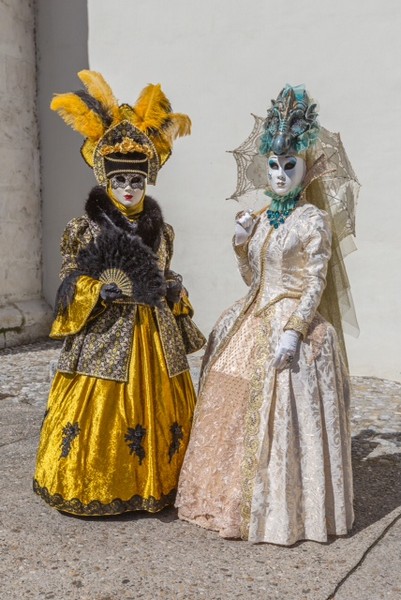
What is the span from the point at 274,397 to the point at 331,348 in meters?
0.34

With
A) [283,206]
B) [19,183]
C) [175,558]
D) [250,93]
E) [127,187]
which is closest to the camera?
[175,558]

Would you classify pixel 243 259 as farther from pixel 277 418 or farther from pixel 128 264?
pixel 277 418

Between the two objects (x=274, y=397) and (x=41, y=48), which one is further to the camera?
(x=41, y=48)

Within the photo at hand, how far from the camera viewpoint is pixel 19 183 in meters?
7.65

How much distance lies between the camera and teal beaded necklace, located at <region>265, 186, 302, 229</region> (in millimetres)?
3170

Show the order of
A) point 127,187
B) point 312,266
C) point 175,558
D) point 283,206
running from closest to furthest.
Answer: point 175,558 → point 312,266 → point 283,206 → point 127,187

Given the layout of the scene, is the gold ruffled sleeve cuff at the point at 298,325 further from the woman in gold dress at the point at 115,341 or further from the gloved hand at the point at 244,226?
the woman in gold dress at the point at 115,341

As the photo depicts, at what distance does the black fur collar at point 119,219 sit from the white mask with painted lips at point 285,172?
62 cm

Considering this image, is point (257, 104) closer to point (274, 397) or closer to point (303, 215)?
point (303, 215)

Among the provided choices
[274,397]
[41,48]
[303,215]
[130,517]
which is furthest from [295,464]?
[41,48]

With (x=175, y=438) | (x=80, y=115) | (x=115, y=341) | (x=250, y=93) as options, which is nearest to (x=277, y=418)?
(x=175, y=438)

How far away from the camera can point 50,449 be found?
3.30m

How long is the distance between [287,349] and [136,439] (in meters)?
0.84

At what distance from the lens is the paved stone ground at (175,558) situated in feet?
8.73
